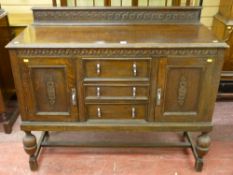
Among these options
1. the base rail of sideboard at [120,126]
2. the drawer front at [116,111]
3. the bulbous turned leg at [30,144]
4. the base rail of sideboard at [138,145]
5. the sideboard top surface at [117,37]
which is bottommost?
the base rail of sideboard at [138,145]

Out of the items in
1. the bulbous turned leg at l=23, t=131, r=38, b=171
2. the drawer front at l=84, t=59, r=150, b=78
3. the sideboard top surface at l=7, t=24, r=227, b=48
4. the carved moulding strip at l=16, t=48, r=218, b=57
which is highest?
the sideboard top surface at l=7, t=24, r=227, b=48

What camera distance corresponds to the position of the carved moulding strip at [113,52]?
1.32 m

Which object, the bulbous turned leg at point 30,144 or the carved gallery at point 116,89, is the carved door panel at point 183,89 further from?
the bulbous turned leg at point 30,144

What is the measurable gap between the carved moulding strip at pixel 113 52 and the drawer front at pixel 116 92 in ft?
0.63

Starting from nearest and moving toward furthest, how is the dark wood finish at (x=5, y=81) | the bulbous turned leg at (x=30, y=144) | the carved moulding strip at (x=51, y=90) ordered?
1. the carved moulding strip at (x=51, y=90)
2. the bulbous turned leg at (x=30, y=144)
3. the dark wood finish at (x=5, y=81)

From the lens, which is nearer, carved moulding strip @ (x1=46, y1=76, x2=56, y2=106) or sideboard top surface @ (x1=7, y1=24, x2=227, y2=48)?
sideboard top surface @ (x1=7, y1=24, x2=227, y2=48)

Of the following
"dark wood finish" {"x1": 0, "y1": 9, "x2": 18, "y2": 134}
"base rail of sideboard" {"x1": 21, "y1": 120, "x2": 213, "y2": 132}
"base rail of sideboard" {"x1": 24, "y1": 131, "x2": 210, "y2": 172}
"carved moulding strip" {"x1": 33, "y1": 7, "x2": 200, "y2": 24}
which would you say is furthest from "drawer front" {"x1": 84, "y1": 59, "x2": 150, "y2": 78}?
"dark wood finish" {"x1": 0, "y1": 9, "x2": 18, "y2": 134}

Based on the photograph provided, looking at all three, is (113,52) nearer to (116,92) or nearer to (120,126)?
(116,92)

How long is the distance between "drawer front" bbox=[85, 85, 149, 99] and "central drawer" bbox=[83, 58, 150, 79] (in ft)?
0.22

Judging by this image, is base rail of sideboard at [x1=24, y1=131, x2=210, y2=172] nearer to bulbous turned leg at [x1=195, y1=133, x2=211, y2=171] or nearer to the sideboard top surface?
bulbous turned leg at [x1=195, y1=133, x2=211, y2=171]

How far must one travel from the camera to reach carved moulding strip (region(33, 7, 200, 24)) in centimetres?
167

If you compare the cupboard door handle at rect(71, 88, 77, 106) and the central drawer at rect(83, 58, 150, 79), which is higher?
the central drawer at rect(83, 58, 150, 79)

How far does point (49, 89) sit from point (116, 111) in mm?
402

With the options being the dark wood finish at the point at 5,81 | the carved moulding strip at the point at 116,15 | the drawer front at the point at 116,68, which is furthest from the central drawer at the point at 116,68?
the dark wood finish at the point at 5,81
